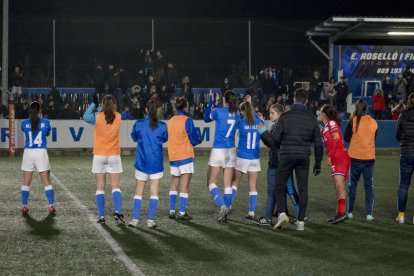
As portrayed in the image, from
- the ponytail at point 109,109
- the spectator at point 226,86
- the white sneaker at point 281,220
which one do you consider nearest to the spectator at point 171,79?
the spectator at point 226,86

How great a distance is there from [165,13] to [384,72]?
13787mm

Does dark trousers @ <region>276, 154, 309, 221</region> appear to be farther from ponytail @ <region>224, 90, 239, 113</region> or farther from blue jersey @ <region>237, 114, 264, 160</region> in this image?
ponytail @ <region>224, 90, 239, 113</region>

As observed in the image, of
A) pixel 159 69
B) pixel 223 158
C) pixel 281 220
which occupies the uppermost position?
pixel 159 69

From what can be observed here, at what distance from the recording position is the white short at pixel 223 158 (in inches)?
494

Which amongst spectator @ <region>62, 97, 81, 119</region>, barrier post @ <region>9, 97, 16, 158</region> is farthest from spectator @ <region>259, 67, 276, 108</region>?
barrier post @ <region>9, 97, 16, 158</region>

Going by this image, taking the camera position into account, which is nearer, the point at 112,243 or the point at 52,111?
the point at 112,243

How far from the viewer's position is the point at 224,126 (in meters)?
12.5

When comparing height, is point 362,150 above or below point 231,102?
below

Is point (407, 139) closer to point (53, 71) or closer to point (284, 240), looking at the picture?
point (284, 240)

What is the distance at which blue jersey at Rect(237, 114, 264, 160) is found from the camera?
1239cm

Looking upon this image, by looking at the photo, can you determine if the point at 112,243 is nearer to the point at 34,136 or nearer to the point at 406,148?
the point at 34,136

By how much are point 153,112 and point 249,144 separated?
62.2 inches

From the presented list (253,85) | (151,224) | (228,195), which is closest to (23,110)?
(253,85)

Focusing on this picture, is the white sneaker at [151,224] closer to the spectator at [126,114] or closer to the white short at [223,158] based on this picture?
the white short at [223,158]
